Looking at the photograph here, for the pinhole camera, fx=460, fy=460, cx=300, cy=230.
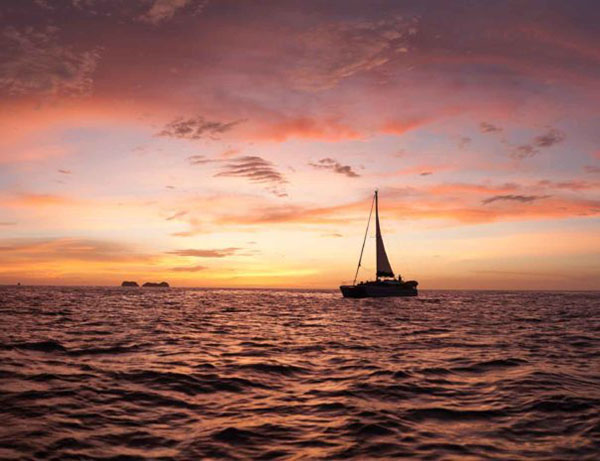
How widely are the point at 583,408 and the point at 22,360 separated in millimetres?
16222

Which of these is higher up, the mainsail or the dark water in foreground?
the mainsail

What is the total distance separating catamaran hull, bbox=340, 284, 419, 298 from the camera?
73.8 metres

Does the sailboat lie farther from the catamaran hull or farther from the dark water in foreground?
the dark water in foreground

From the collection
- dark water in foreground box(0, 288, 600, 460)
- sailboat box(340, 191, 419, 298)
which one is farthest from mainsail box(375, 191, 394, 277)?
dark water in foreground box(0, 288, 600, 460)

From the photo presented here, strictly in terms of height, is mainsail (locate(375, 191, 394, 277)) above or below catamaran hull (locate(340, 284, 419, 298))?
above

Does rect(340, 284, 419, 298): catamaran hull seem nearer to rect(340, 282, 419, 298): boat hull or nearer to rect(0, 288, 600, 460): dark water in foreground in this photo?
rect(340, 282, 419, 298): boat hull

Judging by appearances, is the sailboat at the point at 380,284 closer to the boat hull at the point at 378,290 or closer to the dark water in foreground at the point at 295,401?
the boat hull at the point at 378,290

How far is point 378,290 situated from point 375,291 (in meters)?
0.54

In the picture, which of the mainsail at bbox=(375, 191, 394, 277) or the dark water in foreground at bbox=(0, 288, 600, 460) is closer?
the dark water in foreground at bbox=(0, 288, 600, 460)

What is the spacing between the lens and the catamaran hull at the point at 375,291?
7381 centimetres

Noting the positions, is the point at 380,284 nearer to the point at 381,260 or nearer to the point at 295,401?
the point at 381,260

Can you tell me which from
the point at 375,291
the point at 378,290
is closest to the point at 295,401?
the point at 375,291

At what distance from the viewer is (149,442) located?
773 centimetres

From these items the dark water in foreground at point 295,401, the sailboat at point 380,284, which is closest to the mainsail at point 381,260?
the sailboat at point 380,284
